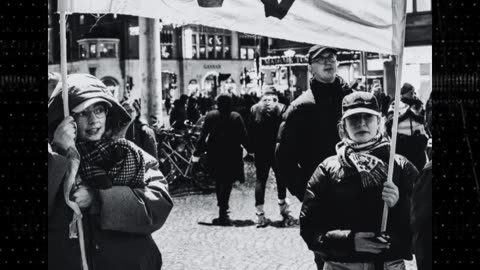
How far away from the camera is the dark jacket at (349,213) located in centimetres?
342

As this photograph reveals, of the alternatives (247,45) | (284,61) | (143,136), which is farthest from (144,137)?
(247,45)

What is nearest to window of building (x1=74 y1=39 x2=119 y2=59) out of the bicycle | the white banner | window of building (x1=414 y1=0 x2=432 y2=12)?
window of building (x1=414 y1=0 x2=432 y2=12)

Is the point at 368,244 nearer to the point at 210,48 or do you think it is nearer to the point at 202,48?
the point at 202,48

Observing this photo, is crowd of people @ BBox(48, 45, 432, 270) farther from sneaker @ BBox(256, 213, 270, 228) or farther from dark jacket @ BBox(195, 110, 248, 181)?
dark jacket @ BBox(195, 110, 248, 181)

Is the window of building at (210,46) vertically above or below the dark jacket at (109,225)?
above

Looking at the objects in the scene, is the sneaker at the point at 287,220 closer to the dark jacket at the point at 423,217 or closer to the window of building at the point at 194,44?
the dark jacket at the point at 423,217

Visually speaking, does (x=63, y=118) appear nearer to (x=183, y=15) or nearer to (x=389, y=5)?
(x=183, y=15)

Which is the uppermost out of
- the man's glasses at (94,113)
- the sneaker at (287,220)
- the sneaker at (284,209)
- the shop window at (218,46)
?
the shop window at (218,46)

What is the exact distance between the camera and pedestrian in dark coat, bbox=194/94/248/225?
884cm

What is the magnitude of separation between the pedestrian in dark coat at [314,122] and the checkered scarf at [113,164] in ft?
6.00

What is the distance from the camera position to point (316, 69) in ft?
15.8

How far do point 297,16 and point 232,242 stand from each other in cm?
453

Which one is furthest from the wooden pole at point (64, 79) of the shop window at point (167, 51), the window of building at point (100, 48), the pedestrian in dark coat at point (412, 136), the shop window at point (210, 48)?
the shop window at point (210, 48)

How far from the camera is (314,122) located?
480 cm
